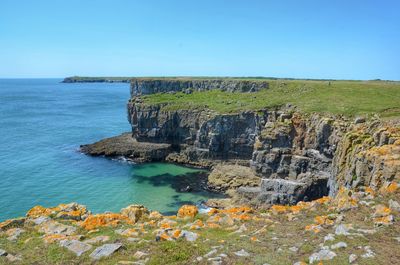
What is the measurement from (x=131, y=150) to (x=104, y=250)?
57.3 m

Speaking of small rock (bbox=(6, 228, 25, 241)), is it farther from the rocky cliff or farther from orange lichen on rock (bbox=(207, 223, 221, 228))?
the rocky cliff

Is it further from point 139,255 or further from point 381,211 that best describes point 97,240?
point 381,211

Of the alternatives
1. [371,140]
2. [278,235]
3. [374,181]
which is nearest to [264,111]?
[371,140]

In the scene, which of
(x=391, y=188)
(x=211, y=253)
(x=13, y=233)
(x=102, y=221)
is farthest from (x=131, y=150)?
(x=211, y=253)

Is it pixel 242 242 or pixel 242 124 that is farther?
pixel 242 124

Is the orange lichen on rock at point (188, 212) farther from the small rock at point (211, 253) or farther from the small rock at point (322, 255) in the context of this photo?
the small rock at point (322, 255)

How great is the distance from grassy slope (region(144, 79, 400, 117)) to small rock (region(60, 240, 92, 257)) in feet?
135

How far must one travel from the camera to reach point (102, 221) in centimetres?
1841

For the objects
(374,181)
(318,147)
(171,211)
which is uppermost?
(374,181)

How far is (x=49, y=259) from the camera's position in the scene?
48.2 ft

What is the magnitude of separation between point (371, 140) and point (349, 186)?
16.6 feet

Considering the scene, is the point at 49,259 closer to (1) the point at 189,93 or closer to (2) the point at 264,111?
(2) the point at 264,111

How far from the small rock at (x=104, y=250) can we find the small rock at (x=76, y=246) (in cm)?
52

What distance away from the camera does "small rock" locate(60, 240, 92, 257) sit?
15.2 metres
